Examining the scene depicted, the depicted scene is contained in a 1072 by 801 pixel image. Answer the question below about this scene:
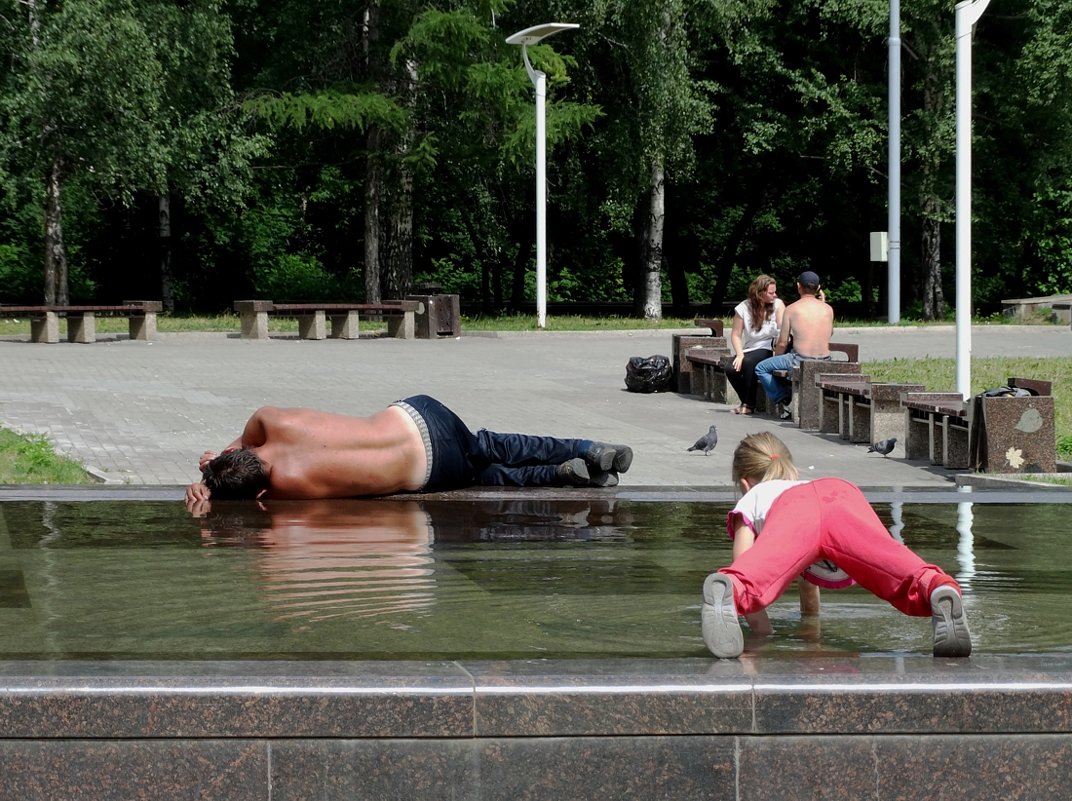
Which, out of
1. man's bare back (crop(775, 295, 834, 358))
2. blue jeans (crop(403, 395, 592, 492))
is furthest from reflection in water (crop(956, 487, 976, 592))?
man's bare back (crop(775, 295, 834, 358))

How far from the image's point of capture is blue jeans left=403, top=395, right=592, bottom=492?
27.4ft

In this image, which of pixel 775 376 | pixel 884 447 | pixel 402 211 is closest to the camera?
pixel 884 447

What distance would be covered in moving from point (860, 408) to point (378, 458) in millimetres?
6352

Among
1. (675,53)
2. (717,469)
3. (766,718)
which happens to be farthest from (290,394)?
(675,53)

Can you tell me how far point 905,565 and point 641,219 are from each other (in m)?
32.4

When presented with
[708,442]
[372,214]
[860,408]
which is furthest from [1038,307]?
[708,442]

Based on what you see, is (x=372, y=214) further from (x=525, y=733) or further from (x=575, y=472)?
(x=525, y=733)

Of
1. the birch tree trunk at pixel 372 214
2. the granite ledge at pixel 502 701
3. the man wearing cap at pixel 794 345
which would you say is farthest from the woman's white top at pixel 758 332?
the birch tree trunk at pixel 372 214

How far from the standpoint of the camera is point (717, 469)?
11.4 m

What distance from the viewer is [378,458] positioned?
26.4ft

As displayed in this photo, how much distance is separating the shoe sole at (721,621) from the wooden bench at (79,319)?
21494 mm

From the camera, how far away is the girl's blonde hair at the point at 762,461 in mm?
5062

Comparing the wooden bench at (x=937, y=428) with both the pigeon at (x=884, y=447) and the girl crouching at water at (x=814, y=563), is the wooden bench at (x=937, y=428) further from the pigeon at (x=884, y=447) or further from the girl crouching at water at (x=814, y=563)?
the girl crouching at water at (x=814, y=563)

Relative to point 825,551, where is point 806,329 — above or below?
above
